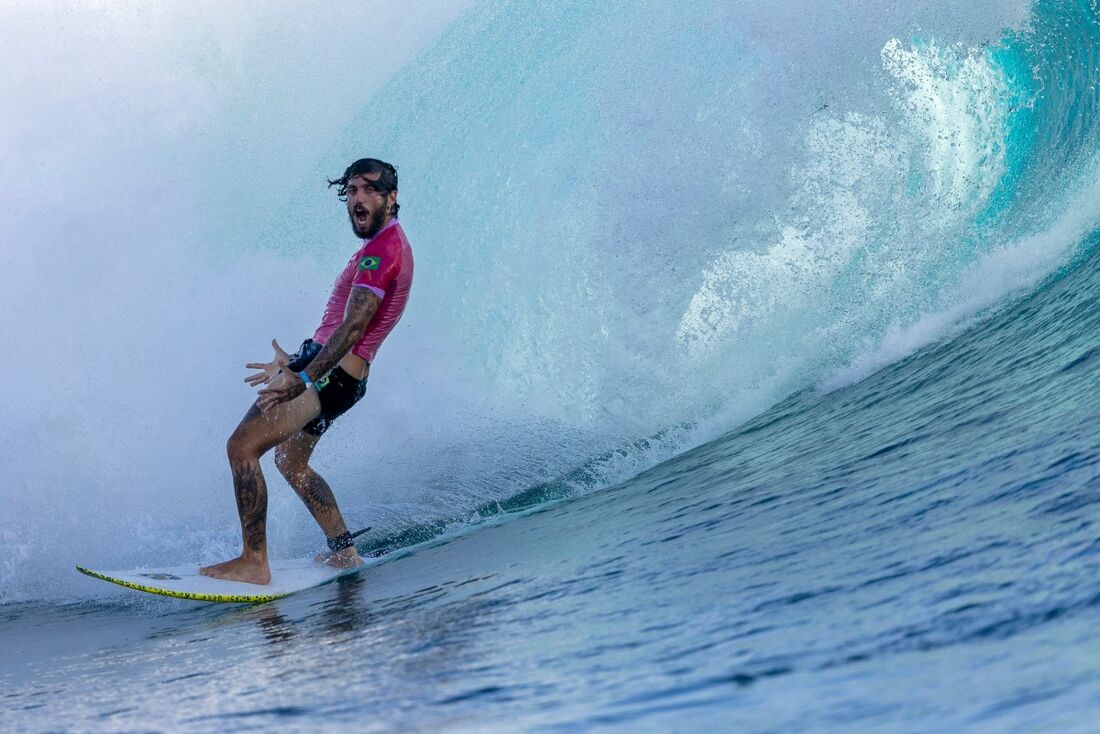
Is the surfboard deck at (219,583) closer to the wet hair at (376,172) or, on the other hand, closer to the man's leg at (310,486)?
the man's leg at (310,486)

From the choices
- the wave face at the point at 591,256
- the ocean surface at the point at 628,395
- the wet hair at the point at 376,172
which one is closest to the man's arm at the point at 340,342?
the wet hair at the point at 376,172

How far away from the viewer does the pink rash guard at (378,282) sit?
5.13 meters

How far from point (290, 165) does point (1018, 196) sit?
5.92 m

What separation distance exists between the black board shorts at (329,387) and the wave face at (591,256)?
3.77ft

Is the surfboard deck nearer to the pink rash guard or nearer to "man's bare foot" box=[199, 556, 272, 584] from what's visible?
"man's bare foot" box=[199, 556, 272, 584]

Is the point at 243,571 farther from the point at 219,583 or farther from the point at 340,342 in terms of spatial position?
the point at 340,342

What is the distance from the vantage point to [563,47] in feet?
32.9

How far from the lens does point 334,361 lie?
16.5 feet

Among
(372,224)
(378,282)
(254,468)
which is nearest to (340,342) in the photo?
(378,282)

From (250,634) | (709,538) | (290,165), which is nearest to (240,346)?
(290,165)

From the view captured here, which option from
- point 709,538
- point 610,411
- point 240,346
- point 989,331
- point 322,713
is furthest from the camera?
point 240,346

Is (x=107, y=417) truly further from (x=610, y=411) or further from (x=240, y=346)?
(x=610, y=411)

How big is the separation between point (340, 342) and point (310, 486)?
893 mm

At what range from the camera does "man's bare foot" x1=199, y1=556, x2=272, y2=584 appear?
5121 millimetres
